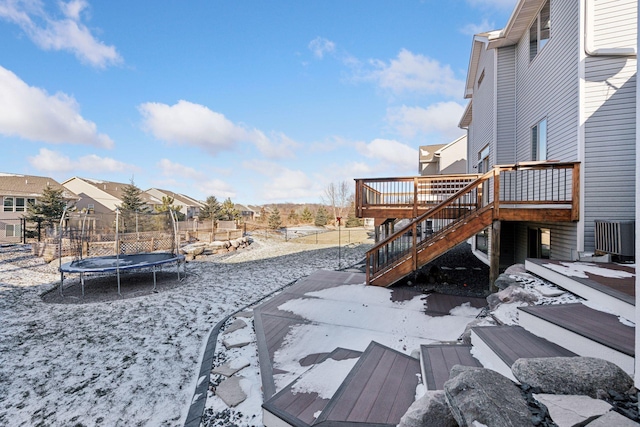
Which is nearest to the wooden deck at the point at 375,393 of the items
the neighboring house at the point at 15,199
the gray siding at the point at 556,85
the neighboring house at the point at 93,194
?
the gray siding at the point at 556,85

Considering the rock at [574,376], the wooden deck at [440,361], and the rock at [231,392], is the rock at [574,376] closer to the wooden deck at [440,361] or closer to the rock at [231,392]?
the wooden deck at [440,361]

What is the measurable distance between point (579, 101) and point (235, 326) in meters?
7.22

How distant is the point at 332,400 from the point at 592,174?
5.91 meters

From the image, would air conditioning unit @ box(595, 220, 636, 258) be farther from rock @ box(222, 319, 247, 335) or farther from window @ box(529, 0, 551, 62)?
rock @ box(222, 319, 247, 335)

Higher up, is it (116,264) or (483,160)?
(483,160)

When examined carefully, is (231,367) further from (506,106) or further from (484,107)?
(484,107)

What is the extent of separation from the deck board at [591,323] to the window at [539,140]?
17.2ft

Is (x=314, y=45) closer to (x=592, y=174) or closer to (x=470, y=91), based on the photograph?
(x=470, y=91)

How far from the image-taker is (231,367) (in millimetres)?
3381

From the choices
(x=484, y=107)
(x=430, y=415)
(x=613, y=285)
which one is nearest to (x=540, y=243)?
(x=613, y=285)

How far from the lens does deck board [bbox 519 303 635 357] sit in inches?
74.4

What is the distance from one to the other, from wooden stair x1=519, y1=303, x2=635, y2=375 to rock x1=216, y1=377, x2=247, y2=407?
2887 mm

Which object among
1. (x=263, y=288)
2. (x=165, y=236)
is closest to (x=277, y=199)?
(x=165, y=236)

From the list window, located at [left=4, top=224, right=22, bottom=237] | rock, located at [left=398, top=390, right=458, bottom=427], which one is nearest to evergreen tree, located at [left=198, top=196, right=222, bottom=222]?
window, located at [left=4, top=224, right=22, bottom=237]
